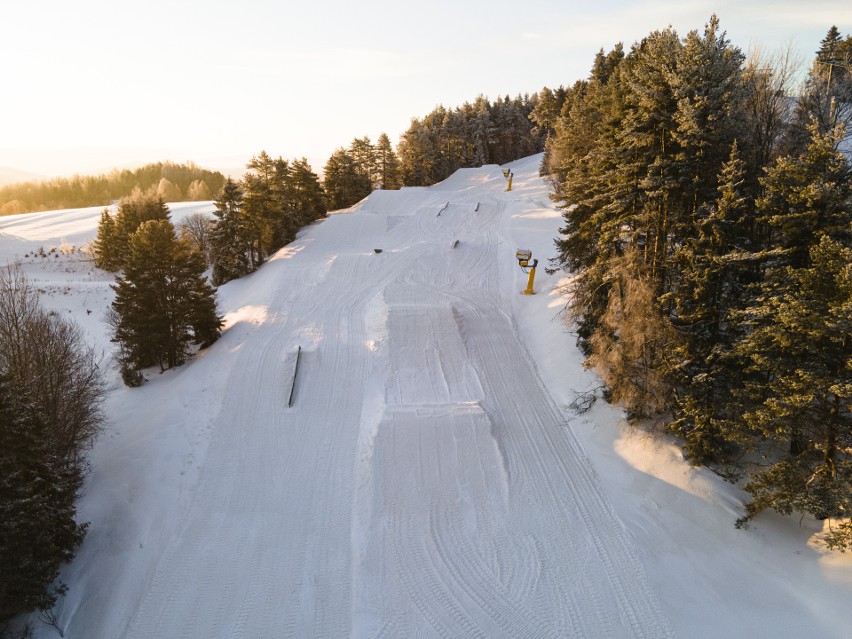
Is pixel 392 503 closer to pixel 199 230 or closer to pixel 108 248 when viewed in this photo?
pixel 108 248

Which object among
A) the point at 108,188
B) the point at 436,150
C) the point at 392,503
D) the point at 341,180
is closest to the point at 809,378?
the point at 392,503

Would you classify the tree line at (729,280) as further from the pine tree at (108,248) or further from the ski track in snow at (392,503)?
the pine tree at (108,248)

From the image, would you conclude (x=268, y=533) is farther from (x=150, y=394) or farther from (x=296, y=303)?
(x=296, y=303)

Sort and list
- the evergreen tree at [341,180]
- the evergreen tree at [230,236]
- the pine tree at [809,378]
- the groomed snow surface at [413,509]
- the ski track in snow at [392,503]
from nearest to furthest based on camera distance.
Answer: the pine tree at [809,378]
the groomed snow surface at [413,509]
the ski track in snow at [392,503]
the evergreen tree at [230,236]
the evergreen tree at [341,180]

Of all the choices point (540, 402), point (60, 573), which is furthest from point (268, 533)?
point (540, 402)

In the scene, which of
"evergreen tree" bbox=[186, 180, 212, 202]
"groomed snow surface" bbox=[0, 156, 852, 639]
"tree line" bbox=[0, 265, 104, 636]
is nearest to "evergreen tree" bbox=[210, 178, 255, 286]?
"groomed snow surface" bbox=[0, 156, 852, 639]

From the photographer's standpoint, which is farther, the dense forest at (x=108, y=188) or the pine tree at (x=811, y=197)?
the dense forest at (x=108, y=188)

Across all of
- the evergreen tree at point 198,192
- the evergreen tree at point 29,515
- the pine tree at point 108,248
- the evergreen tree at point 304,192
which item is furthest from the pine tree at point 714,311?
the evergreen tree at point 198,192
